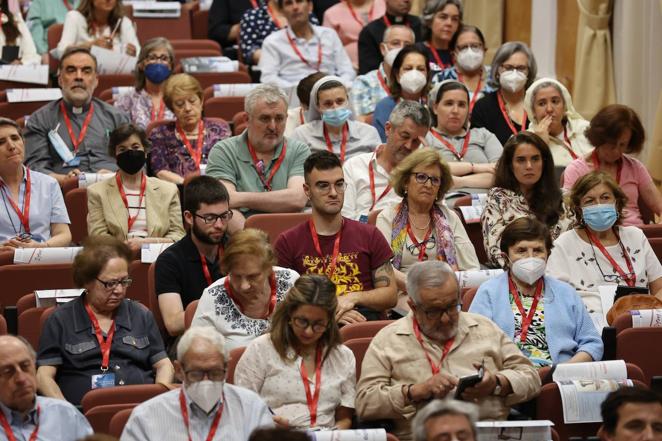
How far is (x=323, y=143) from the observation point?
23.0 ft

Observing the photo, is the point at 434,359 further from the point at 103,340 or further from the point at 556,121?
the point at 556,121

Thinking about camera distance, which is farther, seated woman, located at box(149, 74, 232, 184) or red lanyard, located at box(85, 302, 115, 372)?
seated woman, located at box(149, 74, 232, 184)

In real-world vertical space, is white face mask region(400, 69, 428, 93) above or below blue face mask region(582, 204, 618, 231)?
above

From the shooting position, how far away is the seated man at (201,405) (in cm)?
418

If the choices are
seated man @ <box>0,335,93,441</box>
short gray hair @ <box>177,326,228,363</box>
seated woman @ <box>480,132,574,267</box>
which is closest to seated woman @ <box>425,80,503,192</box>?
seated woman @ <box>480,132,574,267</box>

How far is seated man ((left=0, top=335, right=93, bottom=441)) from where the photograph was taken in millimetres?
4230

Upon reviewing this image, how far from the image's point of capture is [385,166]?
6469 mm

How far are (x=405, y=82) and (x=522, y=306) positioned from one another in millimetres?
2652

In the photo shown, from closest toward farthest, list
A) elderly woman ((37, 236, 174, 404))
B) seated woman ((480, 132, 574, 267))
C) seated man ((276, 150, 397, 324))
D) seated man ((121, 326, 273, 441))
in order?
seated man ((121, 326, 273, 441)) < elderly woman ((37, 236, 174, 404)) < seated man ((276, 150, 397, 324)) < seated woman ((480, 132, 574, 267))

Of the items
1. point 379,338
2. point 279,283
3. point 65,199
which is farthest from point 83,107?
point 379,338

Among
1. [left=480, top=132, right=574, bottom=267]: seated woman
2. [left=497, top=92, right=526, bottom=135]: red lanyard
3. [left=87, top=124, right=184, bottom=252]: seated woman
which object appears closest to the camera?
[left=480, top=132, right=574, bottom=267]: seated woman

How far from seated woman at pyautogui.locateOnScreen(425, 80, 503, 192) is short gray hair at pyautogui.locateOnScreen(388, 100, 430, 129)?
0.45m

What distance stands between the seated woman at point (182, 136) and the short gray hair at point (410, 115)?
113cm

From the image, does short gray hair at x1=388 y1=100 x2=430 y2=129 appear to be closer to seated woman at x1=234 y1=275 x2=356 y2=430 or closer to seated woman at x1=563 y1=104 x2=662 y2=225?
seated woman at x1=563 y1=104 x2=662 y2=225
